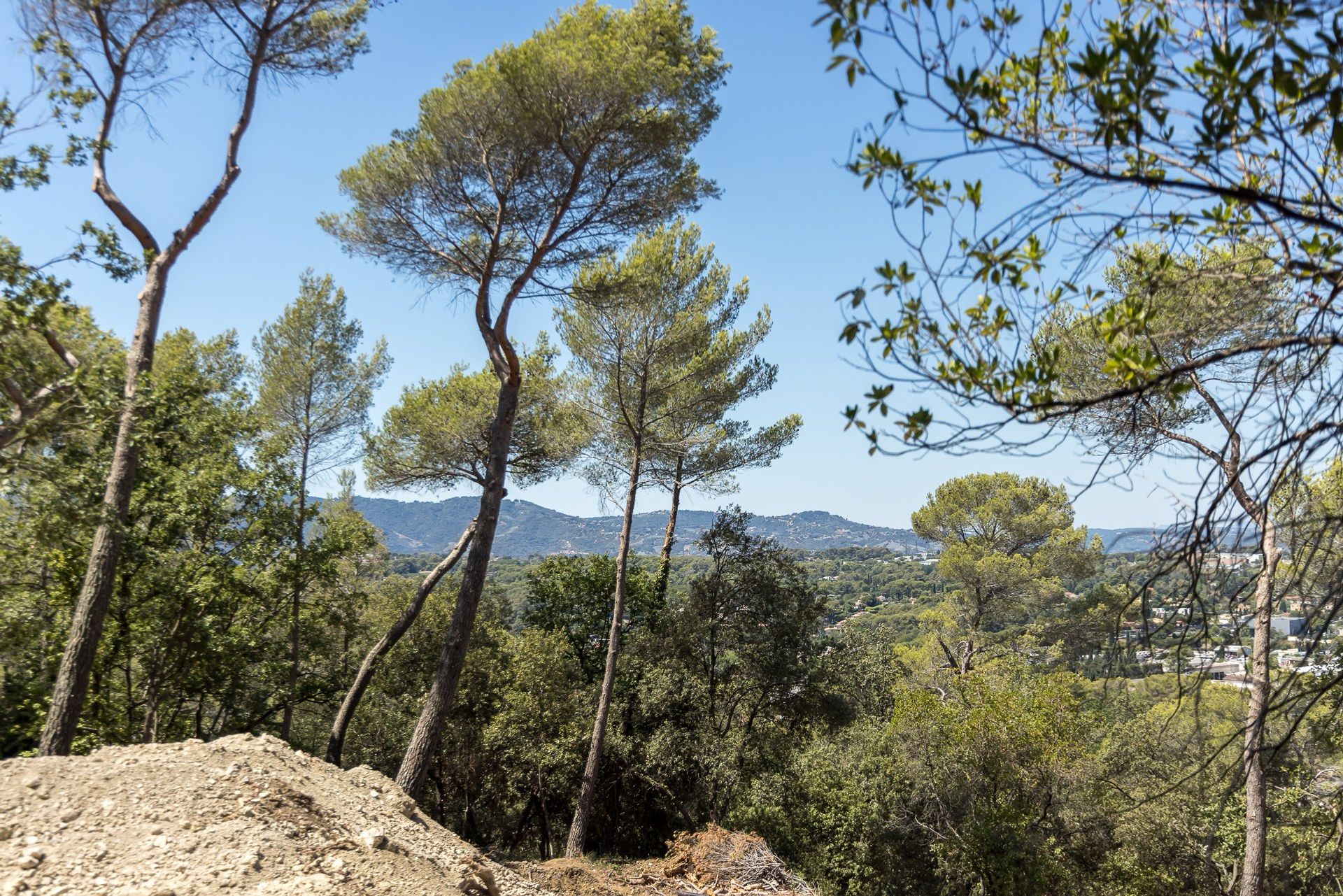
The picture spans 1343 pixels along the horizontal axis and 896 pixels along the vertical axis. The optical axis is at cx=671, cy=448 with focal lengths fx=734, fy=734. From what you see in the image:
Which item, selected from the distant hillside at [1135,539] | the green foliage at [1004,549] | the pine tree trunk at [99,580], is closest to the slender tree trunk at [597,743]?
the pine tree trunk at [99,580]

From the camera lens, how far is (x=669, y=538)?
44.6 ft

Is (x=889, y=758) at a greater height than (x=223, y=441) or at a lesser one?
lesser

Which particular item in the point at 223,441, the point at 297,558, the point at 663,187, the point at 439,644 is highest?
the point at 663,187

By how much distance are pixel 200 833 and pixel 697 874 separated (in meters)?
5.17

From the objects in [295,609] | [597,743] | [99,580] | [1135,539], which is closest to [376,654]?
[295,609]

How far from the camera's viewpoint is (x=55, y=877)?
332 centimetres

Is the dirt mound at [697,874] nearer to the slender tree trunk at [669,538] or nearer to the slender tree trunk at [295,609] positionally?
the slender tree trunk at [295,609]

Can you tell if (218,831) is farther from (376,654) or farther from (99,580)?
(376,654)

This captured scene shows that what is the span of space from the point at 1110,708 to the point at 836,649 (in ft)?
41.4

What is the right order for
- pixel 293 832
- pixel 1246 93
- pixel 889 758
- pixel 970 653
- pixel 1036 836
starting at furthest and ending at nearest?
pixel 970 653 → pixel 889 758 → pixel 1036 836 → pixel 293 832 → pixel 1246 93

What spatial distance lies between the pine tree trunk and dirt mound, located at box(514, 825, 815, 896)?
159 inches

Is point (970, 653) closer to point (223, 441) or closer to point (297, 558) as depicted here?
point (297, 558)

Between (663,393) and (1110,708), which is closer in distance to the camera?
(663,393)

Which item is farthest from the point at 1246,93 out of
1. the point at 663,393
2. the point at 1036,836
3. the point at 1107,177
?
the point at 1036,836
